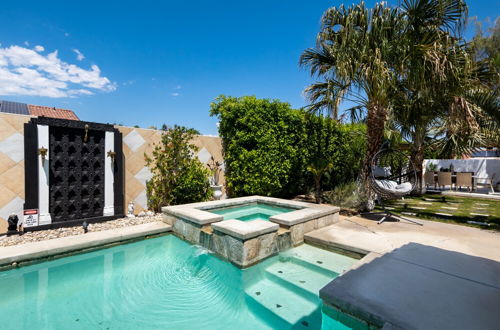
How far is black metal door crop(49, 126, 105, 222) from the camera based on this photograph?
18.7 feet

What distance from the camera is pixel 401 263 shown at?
3.08 m

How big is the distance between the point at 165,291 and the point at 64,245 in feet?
7.66

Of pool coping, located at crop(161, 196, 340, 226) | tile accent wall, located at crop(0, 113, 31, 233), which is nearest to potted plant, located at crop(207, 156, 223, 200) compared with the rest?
pool coping, located at crop(161, 196, 340, 226)

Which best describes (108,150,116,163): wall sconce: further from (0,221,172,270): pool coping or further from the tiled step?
the tiled step

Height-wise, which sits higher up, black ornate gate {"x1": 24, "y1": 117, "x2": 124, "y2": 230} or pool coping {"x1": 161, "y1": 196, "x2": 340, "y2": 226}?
black ornate gate {"x1": 24, "y1": 117, "x2": 124, "y2": 230}

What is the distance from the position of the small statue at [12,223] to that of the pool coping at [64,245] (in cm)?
119

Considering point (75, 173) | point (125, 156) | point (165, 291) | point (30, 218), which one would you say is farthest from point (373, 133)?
point (30, 218)

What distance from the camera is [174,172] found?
7738 millimetres

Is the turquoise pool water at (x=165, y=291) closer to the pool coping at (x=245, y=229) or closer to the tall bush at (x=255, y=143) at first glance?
the pool coping at (x=245, y=229)

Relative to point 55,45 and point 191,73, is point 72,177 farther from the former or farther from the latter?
point 191,73

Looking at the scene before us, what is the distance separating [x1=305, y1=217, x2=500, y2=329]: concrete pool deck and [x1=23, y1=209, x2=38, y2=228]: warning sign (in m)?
6.40

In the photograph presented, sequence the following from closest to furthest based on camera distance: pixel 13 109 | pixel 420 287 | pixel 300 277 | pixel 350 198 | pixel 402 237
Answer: pixel 420 287 → pixel 300 277 → pixel 402 237 → pixel 350 198 → pixel 13 109

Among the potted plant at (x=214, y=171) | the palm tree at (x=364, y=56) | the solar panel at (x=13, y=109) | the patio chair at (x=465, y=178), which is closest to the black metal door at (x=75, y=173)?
the solar panel at (x=13, y=109)

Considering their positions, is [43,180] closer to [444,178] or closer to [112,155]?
[112,155]
